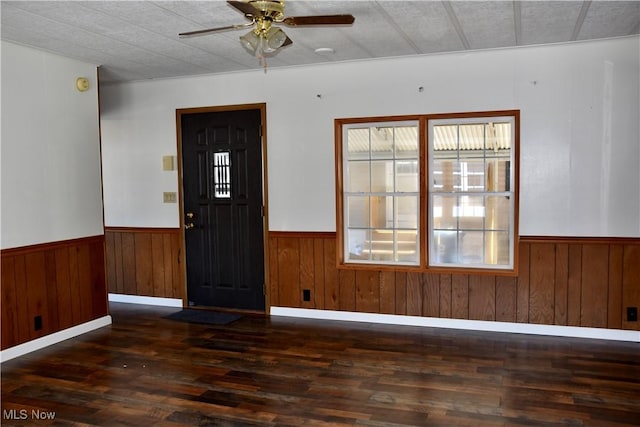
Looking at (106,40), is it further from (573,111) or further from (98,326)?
(573,111)

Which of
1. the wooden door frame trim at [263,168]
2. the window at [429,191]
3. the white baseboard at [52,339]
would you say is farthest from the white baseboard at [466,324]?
the white baseboard at [52,339]

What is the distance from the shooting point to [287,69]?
511 centimetres

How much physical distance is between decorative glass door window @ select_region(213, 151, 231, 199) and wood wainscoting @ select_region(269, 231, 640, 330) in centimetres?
66

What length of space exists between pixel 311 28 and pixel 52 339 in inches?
129

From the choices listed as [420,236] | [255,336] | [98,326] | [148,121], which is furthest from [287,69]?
[98,326]

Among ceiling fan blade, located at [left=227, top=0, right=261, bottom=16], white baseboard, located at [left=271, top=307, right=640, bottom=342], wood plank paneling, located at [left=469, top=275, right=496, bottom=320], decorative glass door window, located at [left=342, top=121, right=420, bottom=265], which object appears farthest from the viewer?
decorative glass door window, located at [left=342, top=121, right=420, bottom=265]

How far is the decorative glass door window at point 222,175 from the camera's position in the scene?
213 inches

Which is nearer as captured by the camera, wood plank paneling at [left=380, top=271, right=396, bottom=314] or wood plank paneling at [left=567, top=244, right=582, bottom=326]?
wood plank paneling at [left=567, top=244, right=582, bottom=326]

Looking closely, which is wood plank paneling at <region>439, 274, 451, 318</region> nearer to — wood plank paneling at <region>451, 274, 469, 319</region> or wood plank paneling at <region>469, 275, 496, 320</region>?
wood plank paneling at <region>451, 274, 469, 319</region>

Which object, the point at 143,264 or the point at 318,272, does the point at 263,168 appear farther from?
the point at 143,264

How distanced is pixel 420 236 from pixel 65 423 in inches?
122

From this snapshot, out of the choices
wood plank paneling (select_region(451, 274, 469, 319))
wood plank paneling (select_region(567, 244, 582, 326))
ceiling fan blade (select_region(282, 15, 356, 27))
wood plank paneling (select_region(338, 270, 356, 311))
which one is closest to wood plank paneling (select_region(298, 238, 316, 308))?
wood plank paneling (select_region(338, 270, 356, 311))

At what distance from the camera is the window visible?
4.57 metres

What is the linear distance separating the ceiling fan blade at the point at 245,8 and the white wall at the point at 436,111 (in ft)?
7.05
